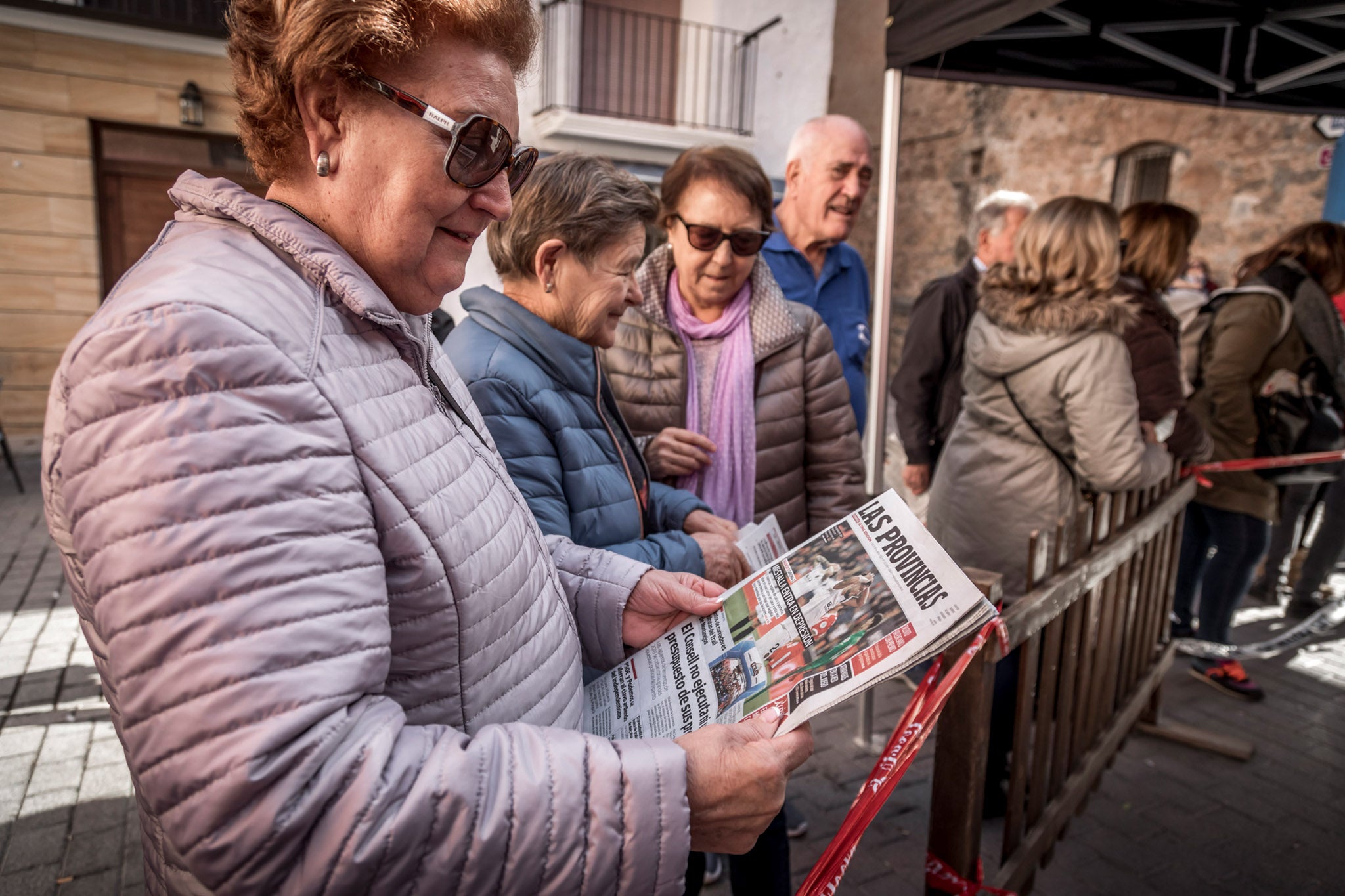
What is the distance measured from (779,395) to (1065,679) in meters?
1.21

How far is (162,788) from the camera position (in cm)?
69

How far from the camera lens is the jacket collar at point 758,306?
7.88 feet

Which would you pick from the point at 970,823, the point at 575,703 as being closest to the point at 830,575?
the point at 575,703

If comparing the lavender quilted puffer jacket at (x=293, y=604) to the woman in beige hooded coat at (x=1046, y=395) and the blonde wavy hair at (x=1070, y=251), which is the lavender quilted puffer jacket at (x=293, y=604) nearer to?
the woman in beige hooded coat at (x=1046, y=395)

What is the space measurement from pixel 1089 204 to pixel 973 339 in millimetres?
590

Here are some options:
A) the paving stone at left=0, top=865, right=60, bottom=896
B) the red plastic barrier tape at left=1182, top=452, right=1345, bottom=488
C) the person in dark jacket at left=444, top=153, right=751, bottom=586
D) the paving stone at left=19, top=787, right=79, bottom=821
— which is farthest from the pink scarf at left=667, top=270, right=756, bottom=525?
the red plastic barrier tape at left=1182, top=452, right=1345, bottom=488

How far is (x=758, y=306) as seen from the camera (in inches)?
96.9

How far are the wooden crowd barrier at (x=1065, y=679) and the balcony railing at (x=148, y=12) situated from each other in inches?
354

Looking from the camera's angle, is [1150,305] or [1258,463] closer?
[1150,305]

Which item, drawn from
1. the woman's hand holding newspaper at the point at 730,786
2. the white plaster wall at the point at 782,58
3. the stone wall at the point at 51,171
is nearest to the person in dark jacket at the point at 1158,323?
the woman's hand holding newspaper at the point at 730,786

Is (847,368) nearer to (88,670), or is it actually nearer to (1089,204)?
(1089,204)

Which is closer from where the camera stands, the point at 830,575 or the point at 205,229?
the point at 205,229

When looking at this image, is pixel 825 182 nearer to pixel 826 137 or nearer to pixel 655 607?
pixel 826 137

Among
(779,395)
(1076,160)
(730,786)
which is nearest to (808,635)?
(730,786)
